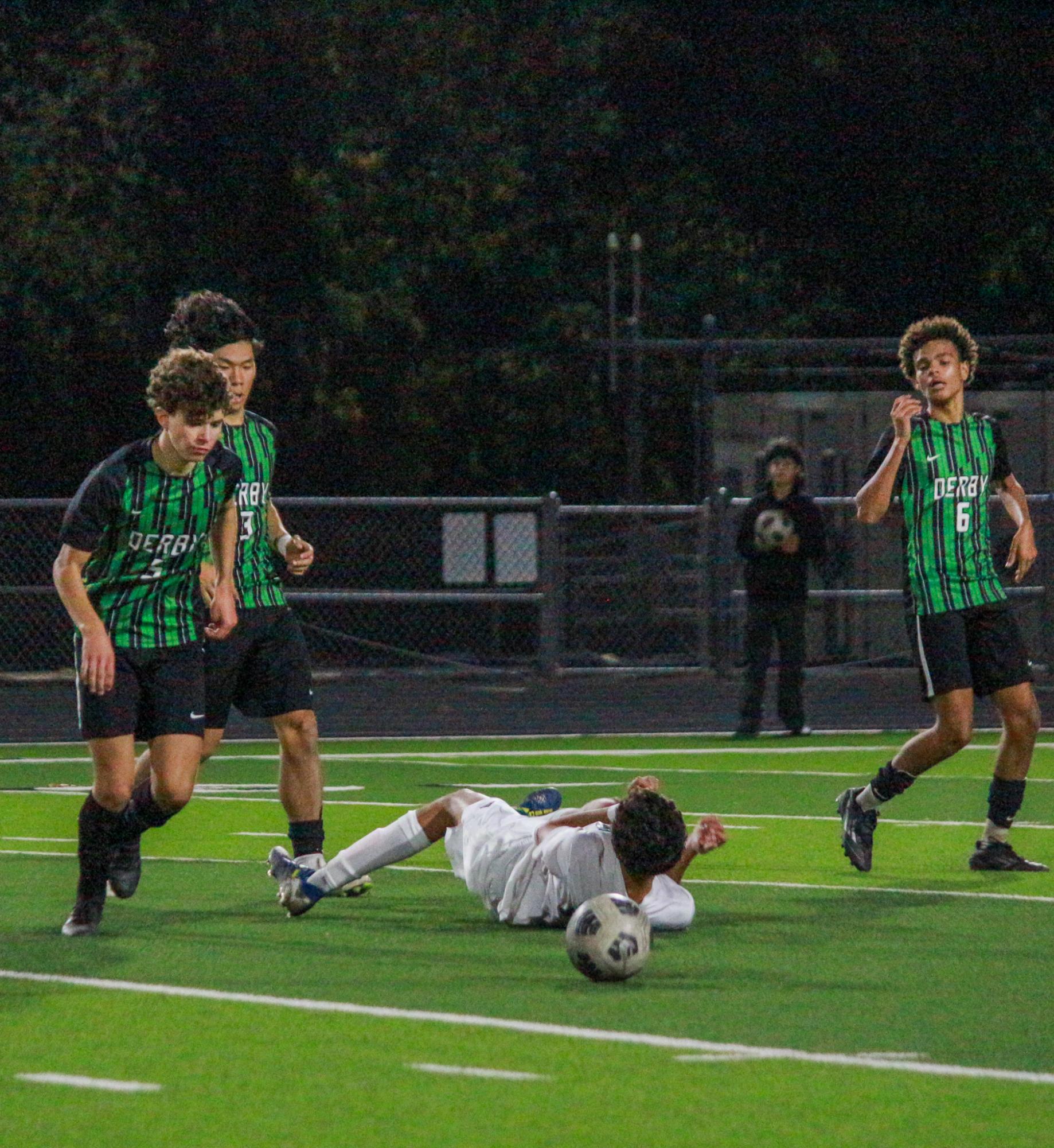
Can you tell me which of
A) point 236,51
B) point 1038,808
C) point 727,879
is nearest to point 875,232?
point 236,51

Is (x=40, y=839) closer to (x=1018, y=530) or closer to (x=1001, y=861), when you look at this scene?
(x=1001, y=861)

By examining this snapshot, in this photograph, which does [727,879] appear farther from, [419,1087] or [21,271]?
[21,271]

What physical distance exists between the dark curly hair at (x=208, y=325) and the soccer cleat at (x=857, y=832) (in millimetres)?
3146

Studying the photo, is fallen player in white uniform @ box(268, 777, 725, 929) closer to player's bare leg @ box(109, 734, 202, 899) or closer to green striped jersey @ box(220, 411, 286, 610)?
player's bare leg @ box(109, 734, 202, 899)

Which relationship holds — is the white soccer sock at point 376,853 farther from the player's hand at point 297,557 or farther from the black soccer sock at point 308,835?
the player's hand at point 297,557

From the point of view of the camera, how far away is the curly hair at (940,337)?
1022 centimetres

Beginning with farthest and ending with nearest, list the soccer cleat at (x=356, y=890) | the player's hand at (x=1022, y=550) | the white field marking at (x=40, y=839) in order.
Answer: the white field marking at (x=40, y=839) → the player's hand at (x=1022, y=550) → the soccer cleat at (x=356, y=890)

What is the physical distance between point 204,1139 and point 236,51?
90.4 ft

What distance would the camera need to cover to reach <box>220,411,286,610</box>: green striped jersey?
9.52m

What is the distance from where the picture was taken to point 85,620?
26.7 ft

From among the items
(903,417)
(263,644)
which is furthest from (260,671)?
(903,417)

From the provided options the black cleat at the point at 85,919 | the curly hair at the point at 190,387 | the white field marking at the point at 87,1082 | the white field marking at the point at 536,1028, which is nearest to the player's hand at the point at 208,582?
the curly hair at the point at 190,387

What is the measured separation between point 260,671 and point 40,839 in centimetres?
264

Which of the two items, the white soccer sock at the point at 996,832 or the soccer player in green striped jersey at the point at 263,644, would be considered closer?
the soccer player in green striped jersey at the point at 263,644
